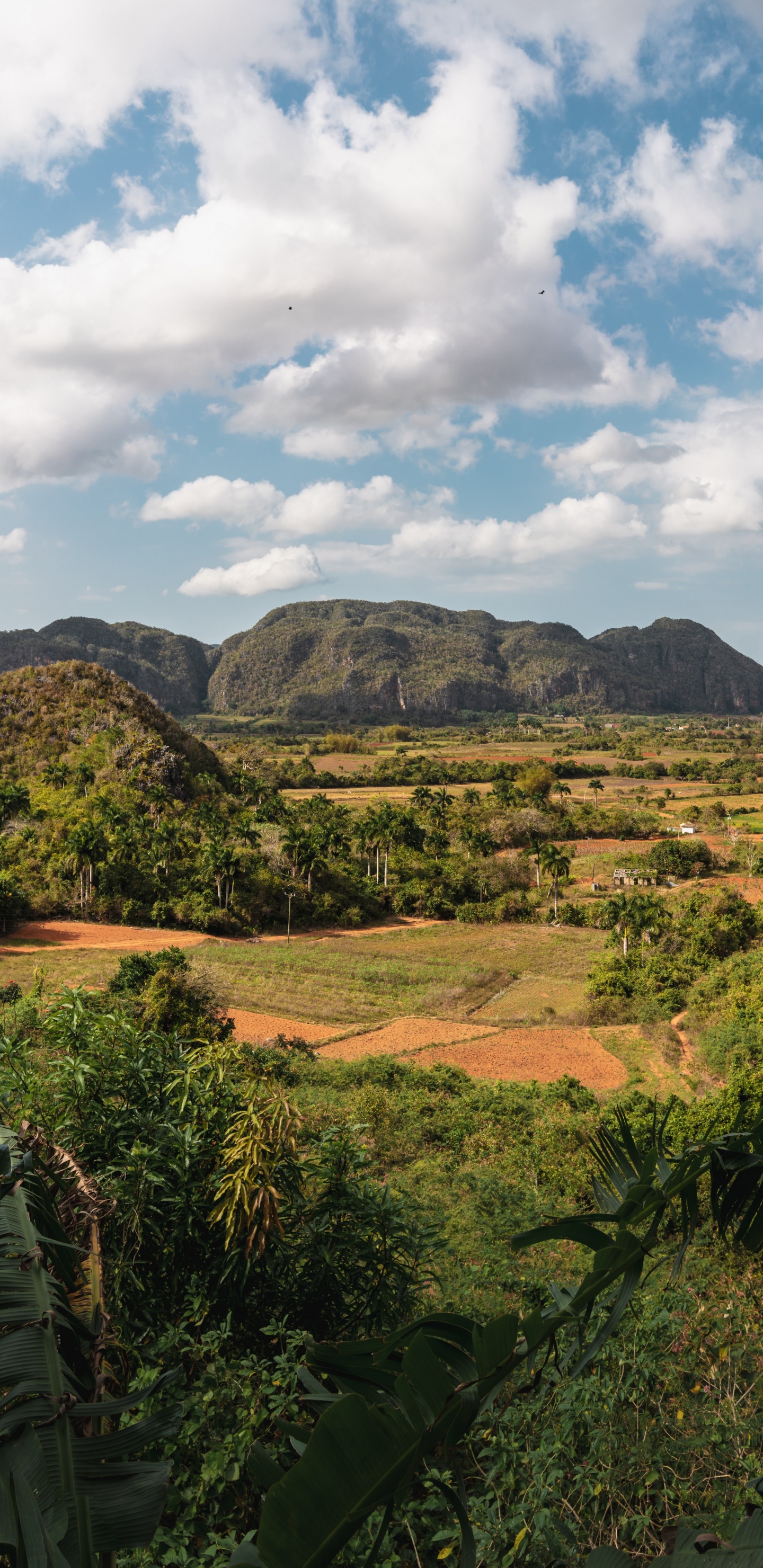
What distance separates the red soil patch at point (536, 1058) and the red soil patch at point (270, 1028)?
3.29 metres

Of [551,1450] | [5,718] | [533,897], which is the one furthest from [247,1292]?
[5,718]

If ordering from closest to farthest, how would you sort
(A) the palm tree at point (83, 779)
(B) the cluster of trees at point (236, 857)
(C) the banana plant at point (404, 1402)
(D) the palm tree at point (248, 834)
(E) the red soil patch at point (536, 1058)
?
(C) the banana plant at point (404, 1402) < (E) the red soil patch at point (536, 1058) < (B) the cluster of trees at point (236, 857) < (D) the palm tree at point (248, 834) < (A) the palm tree at point (83, 779)

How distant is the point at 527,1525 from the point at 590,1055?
20.7 metres

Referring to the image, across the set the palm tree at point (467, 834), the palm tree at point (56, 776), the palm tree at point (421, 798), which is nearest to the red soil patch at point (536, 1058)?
the palm tree at point (467, 834)

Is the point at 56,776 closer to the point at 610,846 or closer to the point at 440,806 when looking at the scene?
the point at 440,806

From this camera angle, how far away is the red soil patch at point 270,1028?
2331cm

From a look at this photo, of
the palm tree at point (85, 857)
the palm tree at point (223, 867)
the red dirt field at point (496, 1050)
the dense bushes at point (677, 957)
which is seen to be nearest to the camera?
the red dirt field at point (496, 1050)

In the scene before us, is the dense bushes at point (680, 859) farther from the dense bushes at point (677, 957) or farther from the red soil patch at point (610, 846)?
the dense bushes at point (677, 957)

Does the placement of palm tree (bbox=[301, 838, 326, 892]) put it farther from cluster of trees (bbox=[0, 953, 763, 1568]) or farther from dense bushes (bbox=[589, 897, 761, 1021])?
cluster of trees (bbox=[0, 953, 763, 1568])

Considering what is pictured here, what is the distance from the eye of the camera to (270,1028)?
953 inches

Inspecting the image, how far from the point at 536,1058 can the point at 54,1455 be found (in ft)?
73.9

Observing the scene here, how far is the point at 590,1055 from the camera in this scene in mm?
22859

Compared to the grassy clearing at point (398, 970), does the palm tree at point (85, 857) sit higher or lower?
higher

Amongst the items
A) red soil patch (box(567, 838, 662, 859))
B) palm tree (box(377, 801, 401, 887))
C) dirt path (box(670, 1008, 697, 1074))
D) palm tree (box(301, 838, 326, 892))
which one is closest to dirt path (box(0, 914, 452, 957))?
palm tree (box(301, 838, 326, 892))
